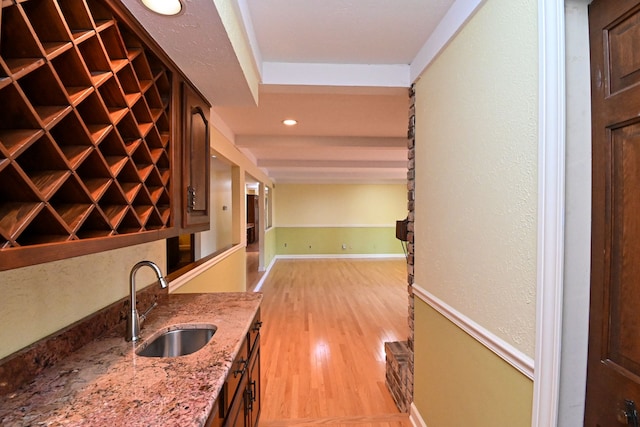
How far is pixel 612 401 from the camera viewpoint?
2.45 ft

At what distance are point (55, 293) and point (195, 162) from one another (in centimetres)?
82

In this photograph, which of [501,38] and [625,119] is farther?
[501,38]

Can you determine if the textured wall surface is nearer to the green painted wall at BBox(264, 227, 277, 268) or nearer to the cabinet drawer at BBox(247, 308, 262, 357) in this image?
the cabinet drawer at BBox(247, 308, 262, 357)

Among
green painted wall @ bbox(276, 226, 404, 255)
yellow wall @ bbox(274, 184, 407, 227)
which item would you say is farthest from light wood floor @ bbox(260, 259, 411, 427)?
yellow wall @ bbox(274, 184, 407, 227)

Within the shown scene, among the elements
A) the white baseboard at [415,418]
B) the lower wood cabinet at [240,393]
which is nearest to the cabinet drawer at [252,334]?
the lower wood cabinet at [240,393]

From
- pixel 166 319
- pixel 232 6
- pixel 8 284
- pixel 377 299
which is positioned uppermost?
pixel 232 6

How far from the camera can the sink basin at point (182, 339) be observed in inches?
51.6

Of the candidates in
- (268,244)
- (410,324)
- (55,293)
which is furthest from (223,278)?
(268,244)

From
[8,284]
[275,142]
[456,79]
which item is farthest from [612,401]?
[275,142]

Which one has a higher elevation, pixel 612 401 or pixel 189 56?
pixel 189 56

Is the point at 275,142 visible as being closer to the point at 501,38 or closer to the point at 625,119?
the point at 501,38

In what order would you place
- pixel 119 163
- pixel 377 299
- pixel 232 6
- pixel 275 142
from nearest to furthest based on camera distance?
pixel 119 163
pixel 232 6
pixel 275 142
pixel 377 299

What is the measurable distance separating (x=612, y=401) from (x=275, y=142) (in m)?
3.43

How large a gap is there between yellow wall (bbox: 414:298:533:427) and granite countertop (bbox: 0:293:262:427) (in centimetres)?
102
